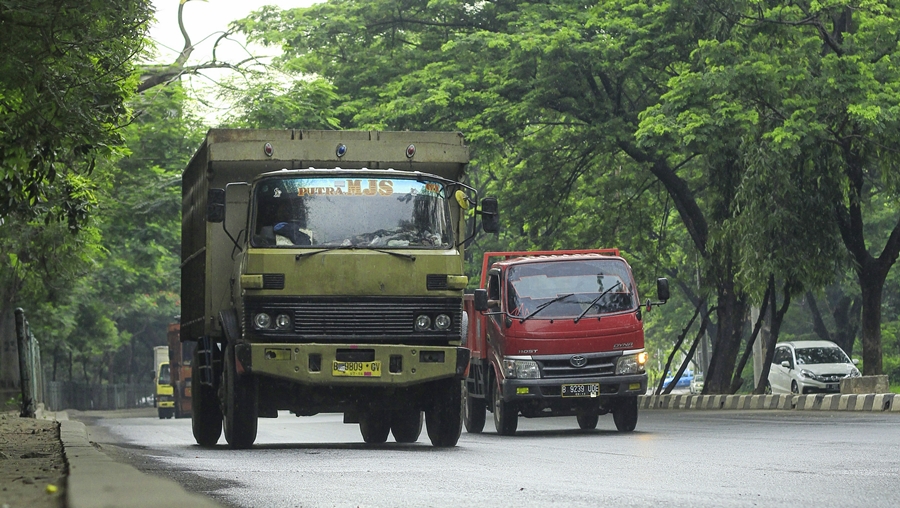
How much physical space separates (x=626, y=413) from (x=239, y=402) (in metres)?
6.73

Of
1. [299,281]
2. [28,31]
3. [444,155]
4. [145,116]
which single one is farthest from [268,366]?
[145,116]

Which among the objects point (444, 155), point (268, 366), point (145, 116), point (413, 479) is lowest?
point (413, 479)

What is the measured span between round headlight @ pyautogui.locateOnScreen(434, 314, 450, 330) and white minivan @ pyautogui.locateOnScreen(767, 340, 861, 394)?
78.3 ft

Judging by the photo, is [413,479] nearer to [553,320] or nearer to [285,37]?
[553,320]

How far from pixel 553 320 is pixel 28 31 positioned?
29.8 feet

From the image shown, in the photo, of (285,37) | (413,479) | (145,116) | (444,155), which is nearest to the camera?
(413,479)

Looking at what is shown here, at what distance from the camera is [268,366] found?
1379 centimetres

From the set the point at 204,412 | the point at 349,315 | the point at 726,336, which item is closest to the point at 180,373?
the point at 726,336

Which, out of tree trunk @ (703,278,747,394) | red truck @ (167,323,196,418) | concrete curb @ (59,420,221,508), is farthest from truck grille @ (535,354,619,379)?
red truck @ (167,323,196,418)

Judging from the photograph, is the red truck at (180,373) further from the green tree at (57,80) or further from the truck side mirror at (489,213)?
the green tree at (57,80)

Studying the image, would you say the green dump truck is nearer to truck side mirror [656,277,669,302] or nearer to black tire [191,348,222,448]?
black tire [191,348,222,448]

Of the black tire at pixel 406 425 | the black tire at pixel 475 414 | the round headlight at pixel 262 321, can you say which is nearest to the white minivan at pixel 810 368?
the black tire at pixel 475 414

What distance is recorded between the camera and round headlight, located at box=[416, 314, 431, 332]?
46.1 feet

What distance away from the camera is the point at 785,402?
28.1 m
